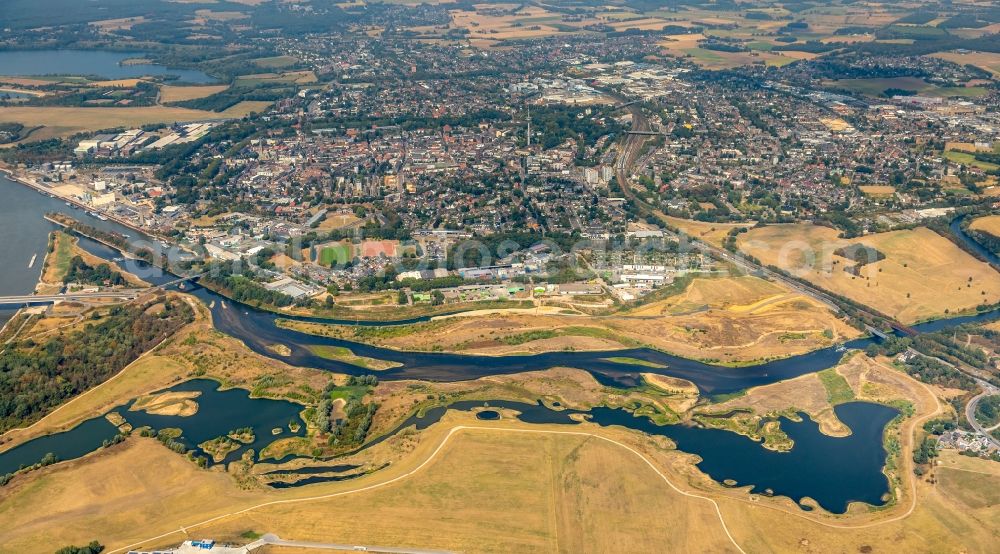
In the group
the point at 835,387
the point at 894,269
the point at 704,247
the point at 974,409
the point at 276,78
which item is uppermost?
the point at 276,78

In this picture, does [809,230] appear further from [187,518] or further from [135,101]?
[135,101]

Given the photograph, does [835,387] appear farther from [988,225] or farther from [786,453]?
[988,225]

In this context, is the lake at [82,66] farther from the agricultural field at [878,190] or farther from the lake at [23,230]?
the agricultural field at [878,190]

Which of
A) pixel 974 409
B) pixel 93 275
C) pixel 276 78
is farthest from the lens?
pixel 276 78

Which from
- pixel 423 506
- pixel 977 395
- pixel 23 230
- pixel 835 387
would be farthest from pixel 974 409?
pixel 23 230

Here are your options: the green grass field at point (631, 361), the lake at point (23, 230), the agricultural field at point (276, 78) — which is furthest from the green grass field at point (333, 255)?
the agricultural field at point (276, 78)

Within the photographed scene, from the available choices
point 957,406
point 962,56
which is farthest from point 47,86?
point 962,56

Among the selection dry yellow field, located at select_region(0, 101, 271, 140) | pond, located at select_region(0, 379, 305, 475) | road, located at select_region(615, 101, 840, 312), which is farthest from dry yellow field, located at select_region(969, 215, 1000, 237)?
dry yellow field, located at select_region(0, 101, 271, 140)
